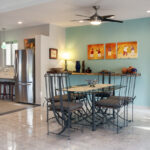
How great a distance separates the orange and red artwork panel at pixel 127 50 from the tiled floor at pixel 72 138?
6.76 ft

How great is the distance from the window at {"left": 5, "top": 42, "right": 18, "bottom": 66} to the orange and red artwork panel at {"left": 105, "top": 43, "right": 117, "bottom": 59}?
355cm

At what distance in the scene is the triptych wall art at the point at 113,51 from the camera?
18.7ft

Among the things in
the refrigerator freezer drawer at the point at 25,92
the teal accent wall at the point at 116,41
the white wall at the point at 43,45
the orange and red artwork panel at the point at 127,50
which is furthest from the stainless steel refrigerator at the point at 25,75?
the orange and red artwork panel at the point at 127,50

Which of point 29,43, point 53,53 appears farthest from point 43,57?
point 29,43

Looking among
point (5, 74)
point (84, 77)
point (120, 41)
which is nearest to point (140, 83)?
point (120, 41)

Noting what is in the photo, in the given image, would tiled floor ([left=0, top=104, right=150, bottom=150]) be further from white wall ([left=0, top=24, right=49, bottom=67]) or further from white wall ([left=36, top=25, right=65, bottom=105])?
white wall ([left=0, top=24, right=49, bottom=67])

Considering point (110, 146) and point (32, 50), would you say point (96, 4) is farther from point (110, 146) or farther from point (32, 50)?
point (110, 146)

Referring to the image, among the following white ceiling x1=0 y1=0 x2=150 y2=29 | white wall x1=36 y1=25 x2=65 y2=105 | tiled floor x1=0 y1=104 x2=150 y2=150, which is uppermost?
white ceiling x1=0 y1=0 x2=150 y2=29

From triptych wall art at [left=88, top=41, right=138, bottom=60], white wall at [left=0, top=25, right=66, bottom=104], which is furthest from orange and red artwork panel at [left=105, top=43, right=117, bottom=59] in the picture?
white wall at [left=0, top=25, right=66, bottom=104]

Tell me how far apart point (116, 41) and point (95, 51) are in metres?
0.75

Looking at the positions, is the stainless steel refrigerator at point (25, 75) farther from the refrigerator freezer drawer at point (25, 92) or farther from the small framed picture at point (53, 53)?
the small framed picture at point (53, 53)

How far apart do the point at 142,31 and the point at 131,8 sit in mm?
1116

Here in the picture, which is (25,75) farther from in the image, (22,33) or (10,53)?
(10,53)

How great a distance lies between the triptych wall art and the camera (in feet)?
18.7
